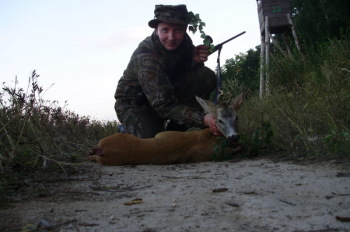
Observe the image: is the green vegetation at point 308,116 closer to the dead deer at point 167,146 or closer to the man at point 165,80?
the dead deer at point 167,146

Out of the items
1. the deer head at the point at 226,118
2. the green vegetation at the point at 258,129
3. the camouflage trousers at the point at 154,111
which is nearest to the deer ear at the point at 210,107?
the deer head at the point at 226,118

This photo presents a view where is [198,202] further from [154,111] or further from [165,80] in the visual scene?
[154,111]

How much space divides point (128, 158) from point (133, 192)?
176 cm

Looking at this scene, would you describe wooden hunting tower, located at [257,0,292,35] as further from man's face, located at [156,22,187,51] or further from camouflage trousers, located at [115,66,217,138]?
man's face, located at [156,22,187,51]

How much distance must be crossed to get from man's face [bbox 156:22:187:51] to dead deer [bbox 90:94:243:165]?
4.76 feet

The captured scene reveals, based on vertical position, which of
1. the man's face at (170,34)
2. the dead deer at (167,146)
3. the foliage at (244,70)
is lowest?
the dead deer at (167,146)

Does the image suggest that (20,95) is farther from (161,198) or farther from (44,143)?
(161,198)

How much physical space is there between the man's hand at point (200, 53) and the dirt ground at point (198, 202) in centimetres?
317

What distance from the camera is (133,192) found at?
320 cm

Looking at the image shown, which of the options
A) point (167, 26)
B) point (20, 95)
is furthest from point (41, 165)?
point (167, 26)

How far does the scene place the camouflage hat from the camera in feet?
20.4

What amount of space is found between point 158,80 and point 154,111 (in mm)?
969

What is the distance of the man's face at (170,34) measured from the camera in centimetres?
623

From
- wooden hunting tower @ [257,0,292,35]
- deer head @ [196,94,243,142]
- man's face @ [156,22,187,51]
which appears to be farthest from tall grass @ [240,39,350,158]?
wooden hunting tower @ [257,0,292,35]
